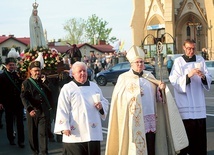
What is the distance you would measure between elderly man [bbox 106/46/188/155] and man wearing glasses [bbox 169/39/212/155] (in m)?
0.47

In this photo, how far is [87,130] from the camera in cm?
657

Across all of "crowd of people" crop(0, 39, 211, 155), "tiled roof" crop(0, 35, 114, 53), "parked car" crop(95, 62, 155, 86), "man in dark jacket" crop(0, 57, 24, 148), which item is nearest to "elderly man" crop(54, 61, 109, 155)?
"crowd of people" crop(0, 39, 211, 155)

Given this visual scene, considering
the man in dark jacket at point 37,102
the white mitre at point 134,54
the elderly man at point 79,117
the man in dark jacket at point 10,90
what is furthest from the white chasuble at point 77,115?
the man in dark jacket at point 10,90

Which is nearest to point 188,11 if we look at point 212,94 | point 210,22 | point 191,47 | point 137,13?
point 210,22

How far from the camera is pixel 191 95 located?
7809 mm

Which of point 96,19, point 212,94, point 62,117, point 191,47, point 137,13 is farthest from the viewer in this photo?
point 96,19

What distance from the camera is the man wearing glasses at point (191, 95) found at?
25.4 feet

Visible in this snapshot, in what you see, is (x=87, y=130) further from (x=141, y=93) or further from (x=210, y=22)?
(x=210, y=22)

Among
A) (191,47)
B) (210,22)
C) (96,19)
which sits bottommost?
(191,47)

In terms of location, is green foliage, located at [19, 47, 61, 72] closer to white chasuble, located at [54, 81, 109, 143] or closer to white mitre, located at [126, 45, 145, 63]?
white mitre, located at [126, 45, 145, 63]

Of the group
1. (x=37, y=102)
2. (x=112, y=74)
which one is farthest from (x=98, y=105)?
(x=112, y=74)

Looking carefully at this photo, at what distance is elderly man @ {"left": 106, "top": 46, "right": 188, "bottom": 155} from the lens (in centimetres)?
704

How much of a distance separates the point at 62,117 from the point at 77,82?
21.3 inches

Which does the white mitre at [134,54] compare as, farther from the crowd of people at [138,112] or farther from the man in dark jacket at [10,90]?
the man in dark jacket at [10,90]
